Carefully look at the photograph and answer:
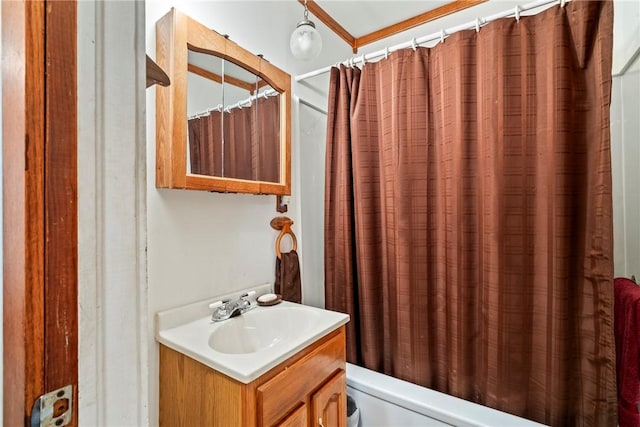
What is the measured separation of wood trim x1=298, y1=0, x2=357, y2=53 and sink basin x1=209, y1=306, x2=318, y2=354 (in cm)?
162

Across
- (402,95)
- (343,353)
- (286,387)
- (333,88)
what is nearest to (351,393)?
(343,353)

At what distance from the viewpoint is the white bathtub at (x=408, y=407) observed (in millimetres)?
1056

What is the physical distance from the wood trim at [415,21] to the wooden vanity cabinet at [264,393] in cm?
185

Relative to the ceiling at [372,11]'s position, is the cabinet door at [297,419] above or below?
below

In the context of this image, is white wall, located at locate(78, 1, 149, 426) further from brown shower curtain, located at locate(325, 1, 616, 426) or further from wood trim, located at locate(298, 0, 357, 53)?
wood trim, located at locate(298, 0, 357, 53)

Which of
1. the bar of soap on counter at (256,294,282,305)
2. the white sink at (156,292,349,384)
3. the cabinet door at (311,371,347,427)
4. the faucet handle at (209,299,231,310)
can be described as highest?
the faucet handle at (209,299,231,310)

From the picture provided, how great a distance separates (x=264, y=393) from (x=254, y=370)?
0.29 feet

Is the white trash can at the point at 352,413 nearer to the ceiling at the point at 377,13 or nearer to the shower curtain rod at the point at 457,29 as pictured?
the shower curtain rod at the point at 457,29

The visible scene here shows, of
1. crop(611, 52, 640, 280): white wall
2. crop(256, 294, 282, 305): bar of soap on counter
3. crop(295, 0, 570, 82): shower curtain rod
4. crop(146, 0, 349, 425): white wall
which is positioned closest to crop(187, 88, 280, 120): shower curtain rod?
crop(146, 0, 349, 425): white wall

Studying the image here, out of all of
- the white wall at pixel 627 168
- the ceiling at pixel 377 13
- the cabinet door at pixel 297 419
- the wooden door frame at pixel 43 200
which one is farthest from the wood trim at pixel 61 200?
the white wall at pixel 627 168

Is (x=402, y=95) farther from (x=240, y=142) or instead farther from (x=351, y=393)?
(x=351, y=393)

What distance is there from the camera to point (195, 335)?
988 mm

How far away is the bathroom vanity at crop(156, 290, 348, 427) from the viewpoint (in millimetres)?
782

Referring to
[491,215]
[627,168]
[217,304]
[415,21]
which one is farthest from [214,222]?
[627,168]
